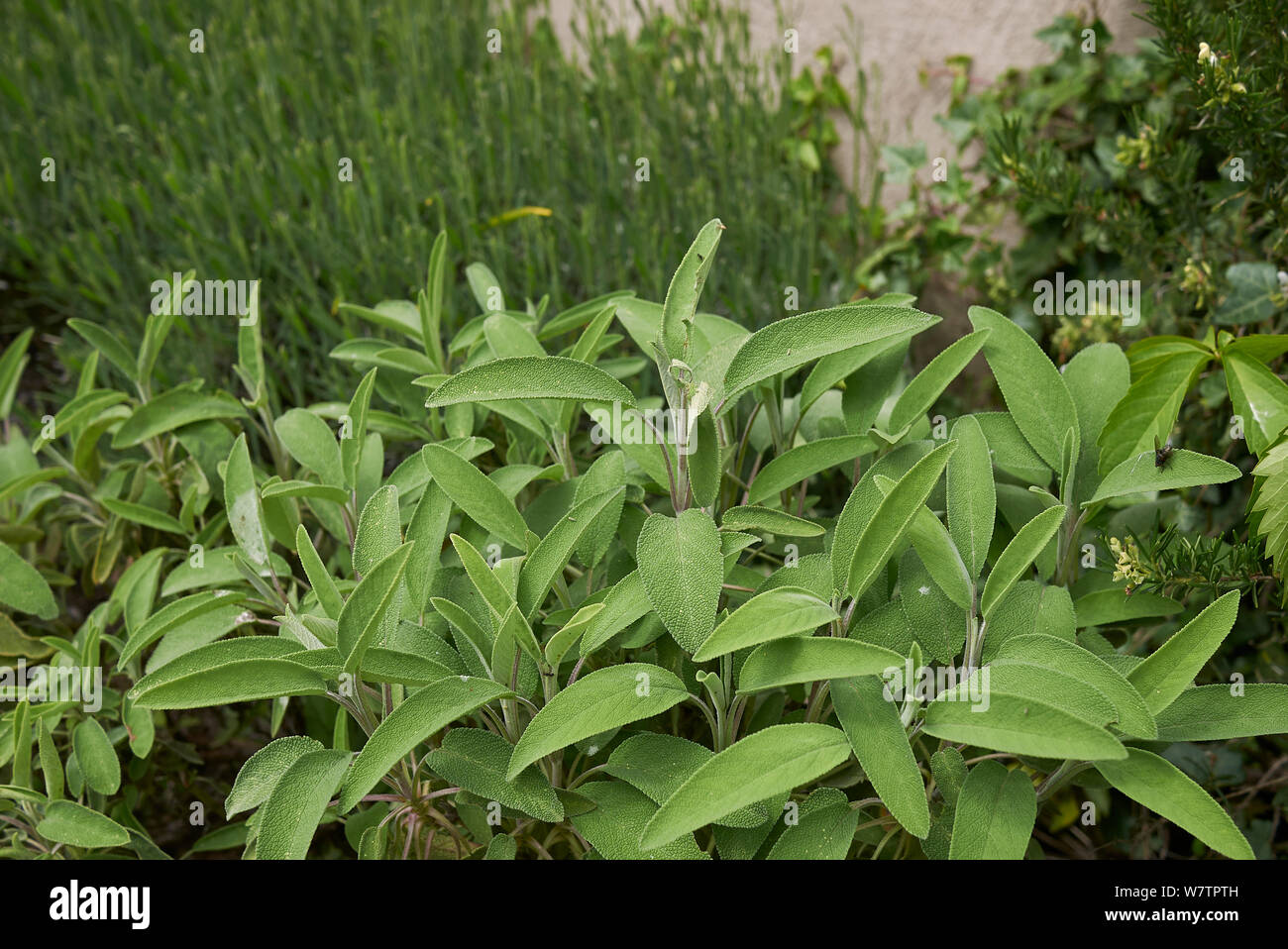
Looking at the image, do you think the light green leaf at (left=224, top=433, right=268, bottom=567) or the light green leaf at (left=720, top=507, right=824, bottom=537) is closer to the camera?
the light green leaf at (left=720, top=507, right=824, bottom=537)

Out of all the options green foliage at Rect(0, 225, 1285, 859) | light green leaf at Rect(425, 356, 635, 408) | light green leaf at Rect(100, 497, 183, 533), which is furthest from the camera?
light green leaf at Rect(100, 497, 183, 533)

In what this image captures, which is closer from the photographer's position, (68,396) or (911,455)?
(911,455)

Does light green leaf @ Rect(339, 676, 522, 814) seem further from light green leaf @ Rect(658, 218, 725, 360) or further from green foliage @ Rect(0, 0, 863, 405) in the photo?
green foliage @ Rect(0, 0, 863, 405)

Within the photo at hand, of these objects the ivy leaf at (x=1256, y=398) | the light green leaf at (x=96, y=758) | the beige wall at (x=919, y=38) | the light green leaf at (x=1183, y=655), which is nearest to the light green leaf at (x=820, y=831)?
the light green leaf at (x=1183, y=655)

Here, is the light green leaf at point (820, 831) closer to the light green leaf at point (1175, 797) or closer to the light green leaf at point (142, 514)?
the light green leaf at point (1175, 797)

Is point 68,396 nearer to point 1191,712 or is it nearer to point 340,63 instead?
point 340,63

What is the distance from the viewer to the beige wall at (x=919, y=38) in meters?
2.84

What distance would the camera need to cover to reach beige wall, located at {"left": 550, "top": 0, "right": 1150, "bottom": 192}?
9.33 feet

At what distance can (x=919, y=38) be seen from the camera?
315 cm

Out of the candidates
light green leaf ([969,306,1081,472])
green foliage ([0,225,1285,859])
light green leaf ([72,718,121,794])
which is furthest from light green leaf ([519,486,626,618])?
light green leaf ([72,718,121,794])

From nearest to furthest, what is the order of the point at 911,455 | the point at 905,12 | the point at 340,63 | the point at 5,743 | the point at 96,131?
the point at 911,455 < the point at 5,743 < the point at 905,12 < the point at 96,131 < the point at 340,63

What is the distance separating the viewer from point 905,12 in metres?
3.17
